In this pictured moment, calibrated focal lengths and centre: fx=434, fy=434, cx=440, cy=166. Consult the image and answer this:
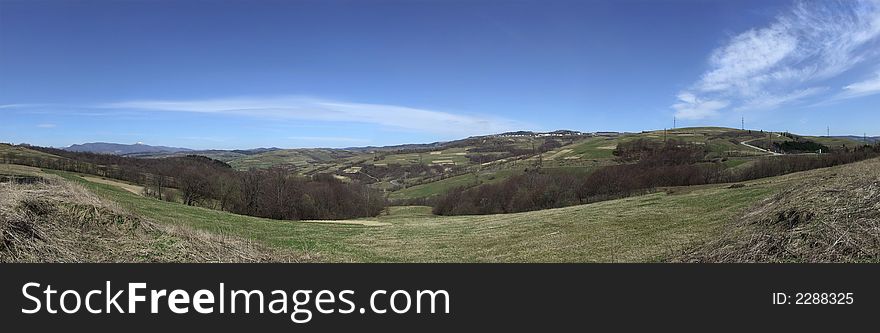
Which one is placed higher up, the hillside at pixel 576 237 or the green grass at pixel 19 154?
the green grass at pixel 19 154

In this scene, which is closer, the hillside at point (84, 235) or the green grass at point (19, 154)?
the hillside at point (84, 235)

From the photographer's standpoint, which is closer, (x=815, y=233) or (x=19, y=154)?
(x=815, y=233)

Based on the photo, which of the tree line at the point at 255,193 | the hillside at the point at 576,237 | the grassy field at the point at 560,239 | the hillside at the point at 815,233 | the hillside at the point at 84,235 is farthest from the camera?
the tree line at the point at 255,193

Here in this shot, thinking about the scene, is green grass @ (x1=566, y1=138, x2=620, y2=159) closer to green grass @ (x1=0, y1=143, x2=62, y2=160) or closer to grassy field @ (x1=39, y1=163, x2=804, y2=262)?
grassy field @ (x1=39, y1=163, x2=804, y2=262)

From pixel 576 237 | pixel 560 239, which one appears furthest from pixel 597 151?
pixel 560 239

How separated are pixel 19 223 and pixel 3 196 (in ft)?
5.00

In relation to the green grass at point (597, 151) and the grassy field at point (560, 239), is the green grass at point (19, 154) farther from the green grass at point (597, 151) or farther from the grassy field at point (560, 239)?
the green grass at point (597, 151)

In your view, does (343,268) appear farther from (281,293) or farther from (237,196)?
(237,196)

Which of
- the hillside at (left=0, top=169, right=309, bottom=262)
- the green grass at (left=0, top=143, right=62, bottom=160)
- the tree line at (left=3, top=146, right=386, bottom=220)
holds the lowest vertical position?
the tree line at (left=3, top=146, right=386, bottom=220)

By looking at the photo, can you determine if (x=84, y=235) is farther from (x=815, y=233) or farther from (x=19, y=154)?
(x=19, y=154)

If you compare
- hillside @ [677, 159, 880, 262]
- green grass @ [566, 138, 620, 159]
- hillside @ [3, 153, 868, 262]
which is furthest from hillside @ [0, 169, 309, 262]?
green grass @ [566, 138, 620, 159]

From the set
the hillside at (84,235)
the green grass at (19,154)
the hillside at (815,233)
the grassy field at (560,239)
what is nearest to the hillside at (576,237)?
the grassy field at (560,239)

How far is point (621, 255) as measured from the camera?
15.6 m

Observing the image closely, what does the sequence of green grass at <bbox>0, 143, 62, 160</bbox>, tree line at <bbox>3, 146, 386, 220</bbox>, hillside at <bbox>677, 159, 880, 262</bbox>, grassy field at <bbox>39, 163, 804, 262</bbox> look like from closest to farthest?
1. hillside at <bbox>677, 159, 880, 262</bbox>
2. grassy field at <bbox>39, 163, 804, 262</bbox>
3. tree line at <bbox>3, 146, 386, 220</bbox>
4. green grass at <bbox>0, 143, 62, 160</bbox>
